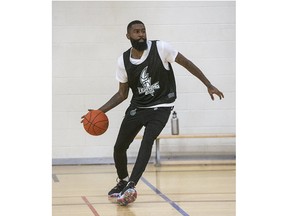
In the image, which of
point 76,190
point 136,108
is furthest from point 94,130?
point 76,190

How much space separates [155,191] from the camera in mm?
7074

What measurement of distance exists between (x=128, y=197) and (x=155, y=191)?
1.40 m

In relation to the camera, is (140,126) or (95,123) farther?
(140,126)

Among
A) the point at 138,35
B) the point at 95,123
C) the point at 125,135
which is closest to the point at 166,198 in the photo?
the point at 125,135

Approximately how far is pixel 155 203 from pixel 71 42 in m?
4.53

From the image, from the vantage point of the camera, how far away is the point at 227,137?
394 inches

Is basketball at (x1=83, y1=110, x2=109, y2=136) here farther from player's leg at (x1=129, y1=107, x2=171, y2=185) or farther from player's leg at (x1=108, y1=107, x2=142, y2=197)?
player's leg at (x1=129, y1=107, x2=171, y2=185)

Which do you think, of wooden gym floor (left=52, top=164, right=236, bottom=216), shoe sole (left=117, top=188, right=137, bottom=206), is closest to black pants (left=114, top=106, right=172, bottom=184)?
shoe sole (left=117, top=188, right=137, bottom=206)

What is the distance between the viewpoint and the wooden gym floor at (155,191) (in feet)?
18.6

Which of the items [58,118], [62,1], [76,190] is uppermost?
[62,1]

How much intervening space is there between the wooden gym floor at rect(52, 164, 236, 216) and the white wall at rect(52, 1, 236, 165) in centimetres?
48

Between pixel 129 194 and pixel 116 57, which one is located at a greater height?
pixel 116 57

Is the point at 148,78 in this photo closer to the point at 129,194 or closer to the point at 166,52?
the point at 166,52
